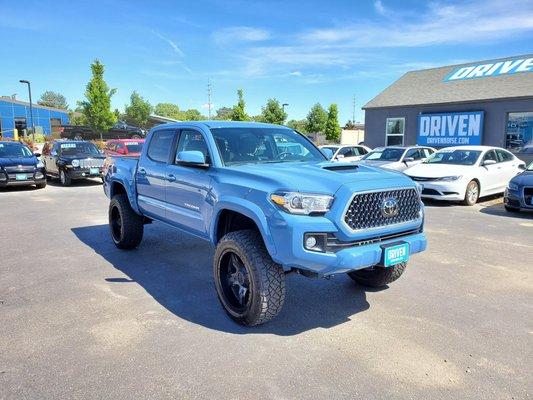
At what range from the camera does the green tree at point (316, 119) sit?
4572 centimetres

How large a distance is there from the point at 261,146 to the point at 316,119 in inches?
1650

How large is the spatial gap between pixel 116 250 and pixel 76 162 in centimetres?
963

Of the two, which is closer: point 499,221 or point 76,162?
point 499,221

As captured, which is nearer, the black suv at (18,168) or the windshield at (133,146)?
the black suv at (18,168)

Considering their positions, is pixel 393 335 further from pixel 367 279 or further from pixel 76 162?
pixel 76 162

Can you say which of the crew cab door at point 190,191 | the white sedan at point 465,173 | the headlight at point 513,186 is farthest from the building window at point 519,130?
the crew cab door at point 190,191

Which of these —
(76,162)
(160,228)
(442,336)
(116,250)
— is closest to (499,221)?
(442,336)

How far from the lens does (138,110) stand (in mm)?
66562

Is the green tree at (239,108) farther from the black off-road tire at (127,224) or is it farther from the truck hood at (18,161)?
the black off-road tire at (127,224)

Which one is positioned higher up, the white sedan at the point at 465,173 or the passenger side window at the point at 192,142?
the passenger side window at the point at 192,142

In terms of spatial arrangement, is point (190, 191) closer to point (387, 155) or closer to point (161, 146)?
point (161, 146)

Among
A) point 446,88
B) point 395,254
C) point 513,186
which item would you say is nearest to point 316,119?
point 446,88

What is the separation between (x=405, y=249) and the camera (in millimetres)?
3803

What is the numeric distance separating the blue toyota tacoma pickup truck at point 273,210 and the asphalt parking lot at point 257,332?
1.44 feet
